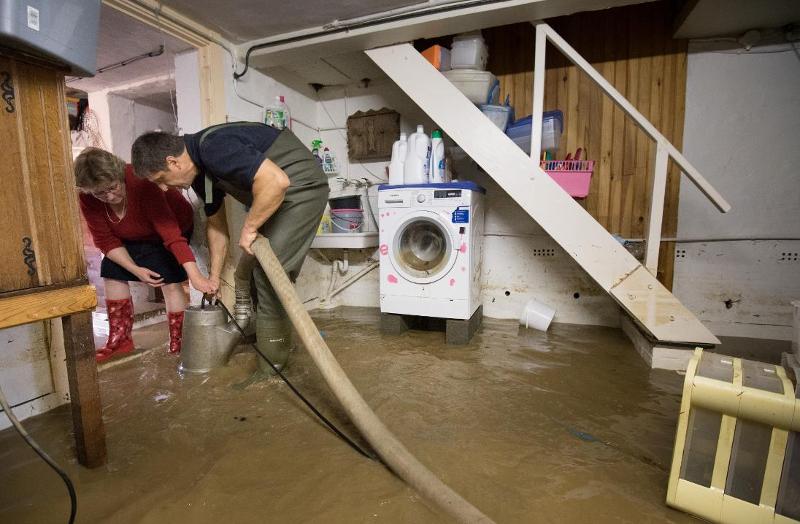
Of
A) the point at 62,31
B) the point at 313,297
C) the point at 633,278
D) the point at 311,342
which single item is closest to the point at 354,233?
the point at 313,297

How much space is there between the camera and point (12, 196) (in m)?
0.89

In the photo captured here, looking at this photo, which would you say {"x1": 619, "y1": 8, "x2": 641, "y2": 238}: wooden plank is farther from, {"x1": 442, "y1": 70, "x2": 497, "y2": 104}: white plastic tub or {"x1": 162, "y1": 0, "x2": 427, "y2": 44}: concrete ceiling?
{"x1": 162, "y1": 0, "x2": 427, "y2": 44}: concrete ceiling

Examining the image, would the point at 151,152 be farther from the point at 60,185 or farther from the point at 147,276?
the point at 147,276

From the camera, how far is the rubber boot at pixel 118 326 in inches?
77.6

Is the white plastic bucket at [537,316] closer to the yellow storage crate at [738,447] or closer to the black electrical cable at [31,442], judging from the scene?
the yellow storage crate at [738,447]

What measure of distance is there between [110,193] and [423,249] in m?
1.71

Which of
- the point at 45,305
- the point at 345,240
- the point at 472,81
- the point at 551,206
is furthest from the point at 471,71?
the point at 45,305

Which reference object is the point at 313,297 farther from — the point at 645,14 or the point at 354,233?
the point at 645,14

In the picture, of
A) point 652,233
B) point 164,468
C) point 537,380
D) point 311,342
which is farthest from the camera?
point 652,233

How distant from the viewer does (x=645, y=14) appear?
2324mm

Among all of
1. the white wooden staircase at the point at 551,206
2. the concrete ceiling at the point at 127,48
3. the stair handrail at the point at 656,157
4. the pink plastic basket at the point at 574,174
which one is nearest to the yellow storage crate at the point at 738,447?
the white wooden staircase at the point at 551,206

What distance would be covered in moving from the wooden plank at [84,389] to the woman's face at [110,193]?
926 millimetres

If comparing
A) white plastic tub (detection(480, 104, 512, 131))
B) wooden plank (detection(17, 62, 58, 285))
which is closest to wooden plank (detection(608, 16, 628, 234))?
white plastic tub (detection(480, 104, 512, 131))

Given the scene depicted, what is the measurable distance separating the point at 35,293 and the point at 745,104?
345cm
